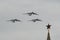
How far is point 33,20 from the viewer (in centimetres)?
4656

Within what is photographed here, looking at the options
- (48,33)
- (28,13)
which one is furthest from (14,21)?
(48,33)

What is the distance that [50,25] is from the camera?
4894 centimetres

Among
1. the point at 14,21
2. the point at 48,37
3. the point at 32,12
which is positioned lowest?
the point at 48,37

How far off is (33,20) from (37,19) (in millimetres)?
1760

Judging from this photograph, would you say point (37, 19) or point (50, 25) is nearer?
point (37, 19)

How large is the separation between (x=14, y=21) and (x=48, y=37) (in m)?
12.8

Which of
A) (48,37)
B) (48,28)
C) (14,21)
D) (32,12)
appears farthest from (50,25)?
(14,21)

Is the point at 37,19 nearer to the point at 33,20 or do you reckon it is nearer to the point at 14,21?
the point at 33,20

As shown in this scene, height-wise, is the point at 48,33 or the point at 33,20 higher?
the point at 33,20

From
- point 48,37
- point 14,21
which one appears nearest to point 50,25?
point 48,37

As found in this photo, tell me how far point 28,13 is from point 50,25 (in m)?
10.0

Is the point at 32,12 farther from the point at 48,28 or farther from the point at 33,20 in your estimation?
the point at 48,28

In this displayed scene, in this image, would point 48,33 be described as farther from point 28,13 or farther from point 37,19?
point 28,13

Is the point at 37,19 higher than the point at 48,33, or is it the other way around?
the point at 37,19
